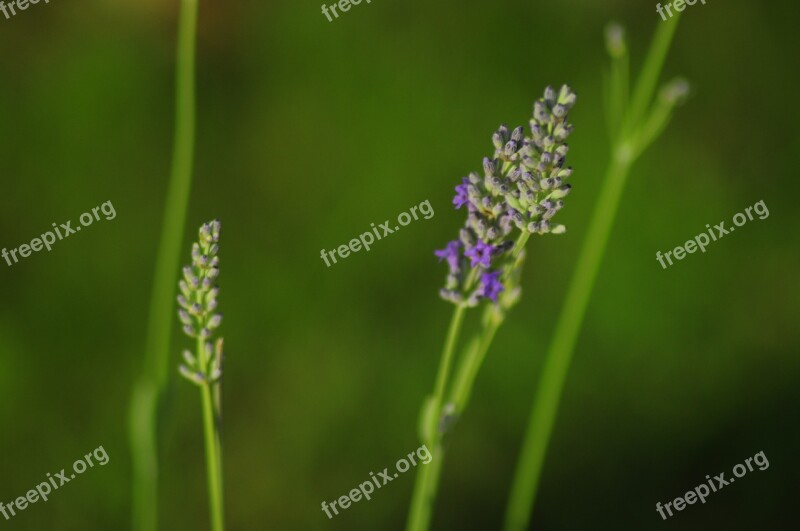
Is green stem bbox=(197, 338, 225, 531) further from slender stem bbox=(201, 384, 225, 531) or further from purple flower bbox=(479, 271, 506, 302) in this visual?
purple flower bbox=(479, 271, 506, 302)

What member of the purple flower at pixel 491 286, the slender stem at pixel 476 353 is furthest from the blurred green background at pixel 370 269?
the purple flower at pixel 491 286

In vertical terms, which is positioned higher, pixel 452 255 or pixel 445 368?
pixel 452 255

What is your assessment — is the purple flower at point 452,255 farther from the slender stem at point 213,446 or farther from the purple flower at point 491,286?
the slender stem at point 213,446

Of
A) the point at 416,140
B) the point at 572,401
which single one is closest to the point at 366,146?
the point at 416,140

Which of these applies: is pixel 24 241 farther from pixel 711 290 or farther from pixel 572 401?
pixel 711 290

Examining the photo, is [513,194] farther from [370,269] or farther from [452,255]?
[370,269]

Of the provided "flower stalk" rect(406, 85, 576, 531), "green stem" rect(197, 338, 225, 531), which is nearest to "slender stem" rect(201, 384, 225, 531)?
"green stem" rect(197, 338, 225, 531)

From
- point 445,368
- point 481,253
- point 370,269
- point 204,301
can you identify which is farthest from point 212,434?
point 370,269
